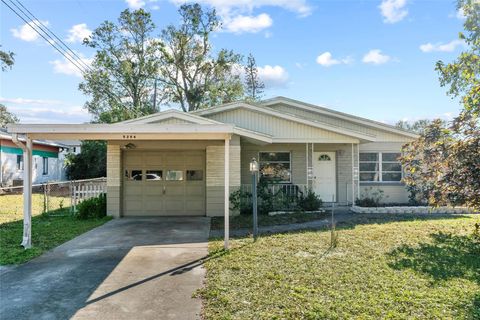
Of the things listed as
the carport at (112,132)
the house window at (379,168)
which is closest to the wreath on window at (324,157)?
the house window at (379,168)

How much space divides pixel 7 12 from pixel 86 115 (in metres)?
26.7

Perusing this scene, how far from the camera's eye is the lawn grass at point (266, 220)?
1043 cm

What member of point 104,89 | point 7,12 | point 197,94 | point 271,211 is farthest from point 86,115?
point 271,211

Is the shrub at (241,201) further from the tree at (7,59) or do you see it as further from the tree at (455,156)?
the tree at (7,59)

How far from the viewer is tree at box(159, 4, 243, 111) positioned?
31.4m

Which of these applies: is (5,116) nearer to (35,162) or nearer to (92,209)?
(35,162)

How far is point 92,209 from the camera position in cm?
1194

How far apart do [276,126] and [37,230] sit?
870 cm

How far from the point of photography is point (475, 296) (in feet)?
16.0

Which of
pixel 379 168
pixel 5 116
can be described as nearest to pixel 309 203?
pixel 379 168

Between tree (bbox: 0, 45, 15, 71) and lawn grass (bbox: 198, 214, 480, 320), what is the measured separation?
2109 cm

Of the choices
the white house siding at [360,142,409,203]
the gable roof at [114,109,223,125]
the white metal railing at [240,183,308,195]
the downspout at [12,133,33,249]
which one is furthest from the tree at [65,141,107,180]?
the white house siding at [360,142,409,203]

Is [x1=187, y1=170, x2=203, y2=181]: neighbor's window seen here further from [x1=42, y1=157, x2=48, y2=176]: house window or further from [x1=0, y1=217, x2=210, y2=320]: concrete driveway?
[x1=42, y1=157, x2=48, y2=176]: house window

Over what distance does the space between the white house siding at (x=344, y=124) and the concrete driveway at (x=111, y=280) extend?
8.90m
